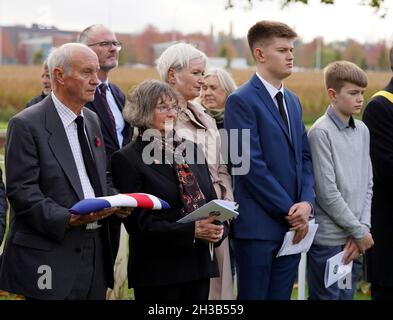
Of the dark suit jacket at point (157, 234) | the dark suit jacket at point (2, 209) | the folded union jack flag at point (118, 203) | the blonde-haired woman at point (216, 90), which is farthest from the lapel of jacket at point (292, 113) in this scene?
the dark suit jacket at point (2, 209)

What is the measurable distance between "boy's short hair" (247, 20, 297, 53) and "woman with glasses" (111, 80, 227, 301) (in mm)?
988

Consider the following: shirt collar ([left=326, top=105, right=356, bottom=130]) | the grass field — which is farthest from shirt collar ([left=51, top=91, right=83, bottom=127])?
the grass field

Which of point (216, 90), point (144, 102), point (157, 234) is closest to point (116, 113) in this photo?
point (216, 90)

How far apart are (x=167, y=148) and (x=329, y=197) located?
53.2 inches

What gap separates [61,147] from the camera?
4934 millimetres

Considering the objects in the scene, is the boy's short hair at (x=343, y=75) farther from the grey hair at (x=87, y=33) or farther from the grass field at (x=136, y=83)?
the grass field at (x=136, y=83)

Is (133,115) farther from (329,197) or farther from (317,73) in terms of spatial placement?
(317,73)

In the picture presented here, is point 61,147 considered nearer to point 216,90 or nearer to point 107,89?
point 107,89

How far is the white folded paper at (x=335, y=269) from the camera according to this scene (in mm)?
5961

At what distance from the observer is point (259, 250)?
227 inches

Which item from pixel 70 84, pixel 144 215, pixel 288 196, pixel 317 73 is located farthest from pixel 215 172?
pixel 317 73
